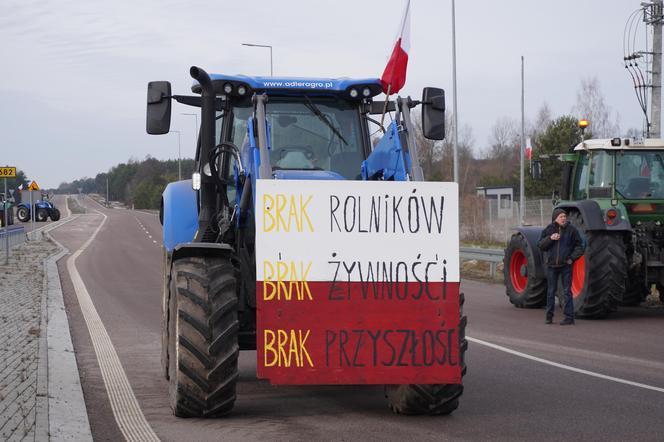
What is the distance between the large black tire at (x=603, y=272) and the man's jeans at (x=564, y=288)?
1.50 ft

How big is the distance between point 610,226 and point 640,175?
4.76 ft

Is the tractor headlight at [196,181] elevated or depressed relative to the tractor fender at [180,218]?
elevated

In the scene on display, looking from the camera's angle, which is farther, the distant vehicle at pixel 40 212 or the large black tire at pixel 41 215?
the large black tire at pixel 41 215

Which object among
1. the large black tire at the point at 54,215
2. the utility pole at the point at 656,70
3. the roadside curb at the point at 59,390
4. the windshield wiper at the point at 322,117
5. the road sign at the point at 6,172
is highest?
the utility pole at the point at 656,70

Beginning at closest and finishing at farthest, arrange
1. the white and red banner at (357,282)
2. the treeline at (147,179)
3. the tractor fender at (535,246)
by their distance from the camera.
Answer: the white and red banner at (357,282) < the tractor fender at (535,246) < the treeline at (147,179)

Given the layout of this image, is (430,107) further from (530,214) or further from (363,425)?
(530,214)

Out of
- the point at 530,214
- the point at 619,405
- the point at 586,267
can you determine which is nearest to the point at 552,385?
the point at 619,405

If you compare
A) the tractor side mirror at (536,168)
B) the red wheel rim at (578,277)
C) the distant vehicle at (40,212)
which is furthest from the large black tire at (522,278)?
the distant vehicle at (40,212)

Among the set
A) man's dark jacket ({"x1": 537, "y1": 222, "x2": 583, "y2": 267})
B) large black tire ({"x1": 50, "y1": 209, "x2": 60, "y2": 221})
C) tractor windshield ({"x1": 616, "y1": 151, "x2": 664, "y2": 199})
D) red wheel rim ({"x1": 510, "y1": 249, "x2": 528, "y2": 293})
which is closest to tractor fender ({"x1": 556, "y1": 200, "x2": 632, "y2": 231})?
man's dark jacket ({"x1": 537, "y1": 222, "x2": 583, "y2": 267})

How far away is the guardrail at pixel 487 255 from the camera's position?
23938mm

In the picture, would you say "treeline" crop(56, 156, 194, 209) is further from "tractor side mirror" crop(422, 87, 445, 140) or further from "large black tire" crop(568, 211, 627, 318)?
"tractor side mirror" crop(422, 87, 445, 140)

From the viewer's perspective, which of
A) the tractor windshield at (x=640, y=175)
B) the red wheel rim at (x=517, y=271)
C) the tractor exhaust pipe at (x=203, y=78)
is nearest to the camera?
the tractor exhaust pipe at (x=203, y=78)

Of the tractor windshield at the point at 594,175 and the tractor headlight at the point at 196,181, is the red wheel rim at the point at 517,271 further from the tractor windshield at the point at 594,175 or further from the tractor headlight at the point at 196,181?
the tractor headlight at the point at 196,181

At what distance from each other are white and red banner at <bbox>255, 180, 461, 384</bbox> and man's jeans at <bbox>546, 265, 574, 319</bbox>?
792 centimetres
